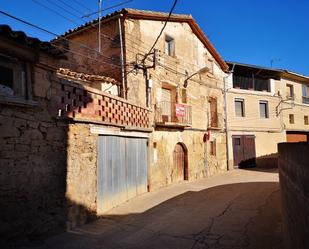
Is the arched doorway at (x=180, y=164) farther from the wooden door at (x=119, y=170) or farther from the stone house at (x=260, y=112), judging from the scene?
the stone house at (x=260, y=112)

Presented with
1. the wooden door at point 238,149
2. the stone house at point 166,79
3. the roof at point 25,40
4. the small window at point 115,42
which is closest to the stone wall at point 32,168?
the roof at point 25,40

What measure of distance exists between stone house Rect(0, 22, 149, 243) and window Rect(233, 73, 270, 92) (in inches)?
600

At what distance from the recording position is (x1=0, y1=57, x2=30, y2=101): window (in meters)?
5.08

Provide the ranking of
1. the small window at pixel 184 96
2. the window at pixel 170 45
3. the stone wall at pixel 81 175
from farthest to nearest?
1. the small window at pixel 184 96
2. the window at pixel 170 45
3. the stone wall at pixel 81 175

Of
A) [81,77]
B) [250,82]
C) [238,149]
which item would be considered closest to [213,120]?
[238,149]

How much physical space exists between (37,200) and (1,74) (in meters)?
2.50

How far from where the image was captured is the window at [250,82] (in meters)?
21.2

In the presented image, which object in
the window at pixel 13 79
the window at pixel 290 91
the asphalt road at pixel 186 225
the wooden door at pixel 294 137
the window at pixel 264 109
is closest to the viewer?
the window at pixel 13 79

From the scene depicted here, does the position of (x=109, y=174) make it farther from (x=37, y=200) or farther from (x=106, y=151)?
(x=37, y=200)

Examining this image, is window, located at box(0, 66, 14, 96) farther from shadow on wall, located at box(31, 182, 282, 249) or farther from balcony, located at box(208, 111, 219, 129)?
balcony, located at box(208, 111, 219, 129)

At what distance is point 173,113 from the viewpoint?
13.6 m

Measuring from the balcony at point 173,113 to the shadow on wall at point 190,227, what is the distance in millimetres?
4278

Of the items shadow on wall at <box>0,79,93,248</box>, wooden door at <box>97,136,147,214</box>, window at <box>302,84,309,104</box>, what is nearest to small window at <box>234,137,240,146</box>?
window at <box>302,84,309,104</box>

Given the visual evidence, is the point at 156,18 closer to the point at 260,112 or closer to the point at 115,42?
the point at 115,42
